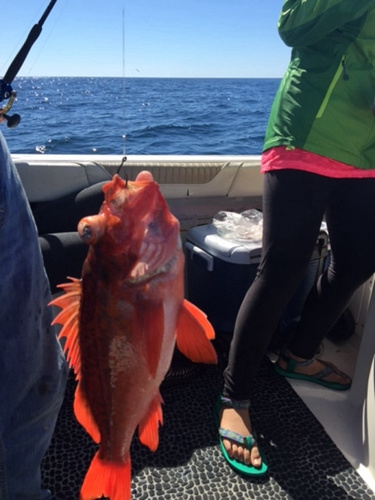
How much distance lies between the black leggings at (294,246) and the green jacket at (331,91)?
0.43 feet

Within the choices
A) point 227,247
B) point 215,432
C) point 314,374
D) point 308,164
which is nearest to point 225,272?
point 227,247

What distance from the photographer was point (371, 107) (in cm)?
178

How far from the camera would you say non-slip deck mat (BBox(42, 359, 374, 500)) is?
189cm

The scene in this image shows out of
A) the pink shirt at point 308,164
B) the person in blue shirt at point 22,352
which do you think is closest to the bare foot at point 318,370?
the pink shirt at point 308,164

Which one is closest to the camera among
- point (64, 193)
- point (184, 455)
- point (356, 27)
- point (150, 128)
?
point (356, 27)

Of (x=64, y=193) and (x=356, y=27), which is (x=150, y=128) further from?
(x=356, y=27)

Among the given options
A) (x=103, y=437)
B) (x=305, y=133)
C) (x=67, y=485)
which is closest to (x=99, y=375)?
(x=103, y=437)

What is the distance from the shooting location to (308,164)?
1823 mm

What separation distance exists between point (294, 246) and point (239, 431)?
83cm

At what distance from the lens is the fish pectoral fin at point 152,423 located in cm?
111

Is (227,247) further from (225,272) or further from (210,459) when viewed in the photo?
(210,459)

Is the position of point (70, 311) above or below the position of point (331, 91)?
below

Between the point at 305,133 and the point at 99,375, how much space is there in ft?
3.96

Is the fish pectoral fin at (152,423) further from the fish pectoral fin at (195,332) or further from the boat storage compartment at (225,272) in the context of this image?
the boat storage compartment at (225,272)
